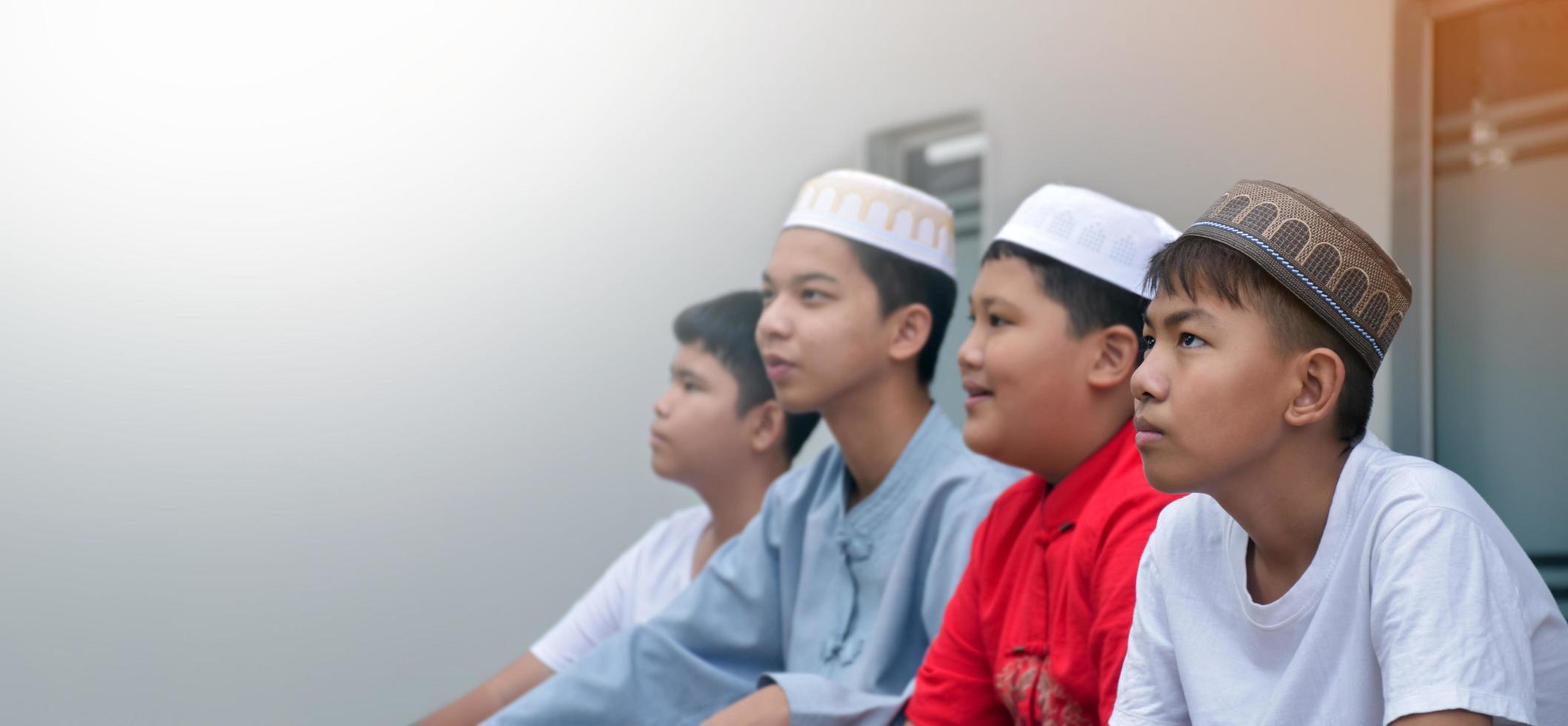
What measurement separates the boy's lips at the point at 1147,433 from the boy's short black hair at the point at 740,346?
1542 millimetres

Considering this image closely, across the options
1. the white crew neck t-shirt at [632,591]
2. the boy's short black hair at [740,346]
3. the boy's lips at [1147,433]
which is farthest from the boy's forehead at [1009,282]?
the white crew neck t-shirt at [632,591]

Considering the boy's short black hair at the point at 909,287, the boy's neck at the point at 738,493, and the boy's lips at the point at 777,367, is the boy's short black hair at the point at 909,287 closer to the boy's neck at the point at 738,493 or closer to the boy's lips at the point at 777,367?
the boy's lips at the point at 777,367

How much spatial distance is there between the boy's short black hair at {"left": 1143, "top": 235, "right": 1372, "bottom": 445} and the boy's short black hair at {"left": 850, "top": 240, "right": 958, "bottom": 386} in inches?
44.6

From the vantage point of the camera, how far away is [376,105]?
299 cm

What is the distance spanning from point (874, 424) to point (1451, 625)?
1.28m

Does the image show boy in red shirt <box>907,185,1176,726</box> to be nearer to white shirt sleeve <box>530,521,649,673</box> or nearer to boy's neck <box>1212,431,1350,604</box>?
boy's neck <box>1212,431,1350,604</box>

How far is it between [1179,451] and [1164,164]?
1332mm

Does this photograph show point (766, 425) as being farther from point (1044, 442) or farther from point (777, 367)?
point (1044, 442)

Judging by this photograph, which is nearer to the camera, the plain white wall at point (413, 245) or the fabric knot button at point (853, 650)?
the fabric knot button at point (853, 650)

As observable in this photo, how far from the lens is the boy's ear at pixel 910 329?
2285 millimetres

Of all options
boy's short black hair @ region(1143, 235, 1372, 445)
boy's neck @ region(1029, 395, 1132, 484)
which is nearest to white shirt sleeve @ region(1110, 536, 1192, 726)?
boy's short black hair @ region(1143, 235, 1372, 445)

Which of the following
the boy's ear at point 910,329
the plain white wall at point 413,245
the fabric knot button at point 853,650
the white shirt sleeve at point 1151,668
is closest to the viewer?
the white shirt sleeve at point 1151,668

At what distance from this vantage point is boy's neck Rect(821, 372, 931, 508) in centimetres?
218

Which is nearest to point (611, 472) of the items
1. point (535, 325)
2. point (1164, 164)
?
point (535, 325)
